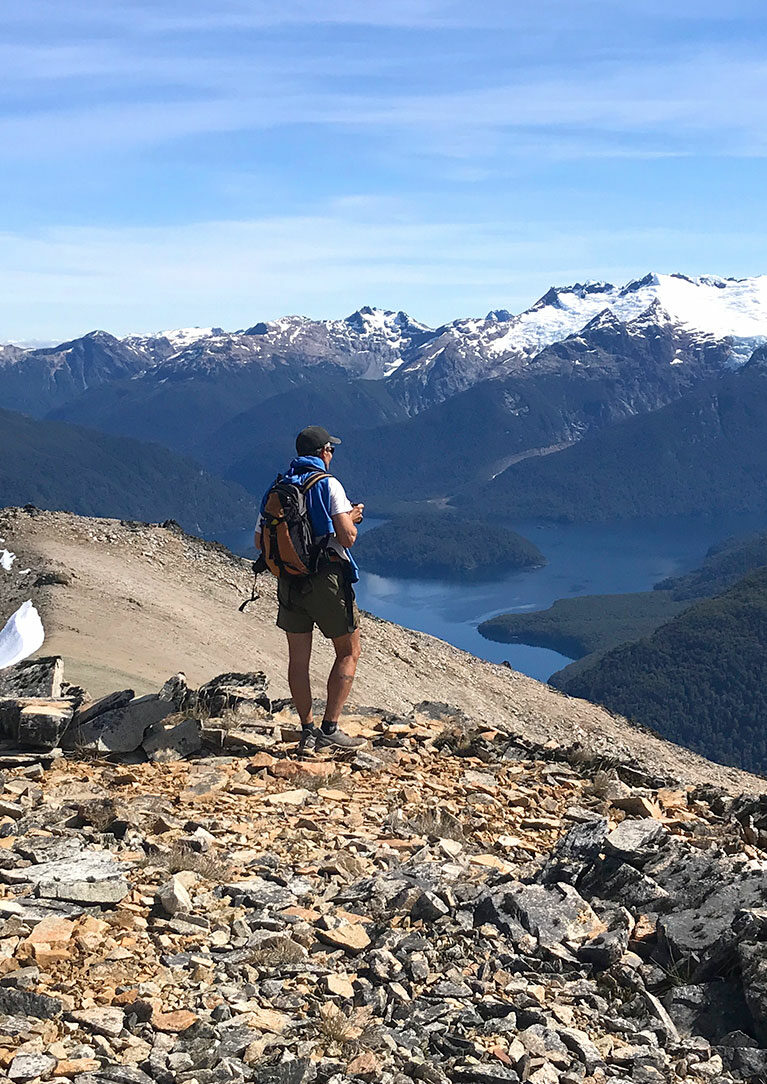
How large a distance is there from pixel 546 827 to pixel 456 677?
75.9 feet

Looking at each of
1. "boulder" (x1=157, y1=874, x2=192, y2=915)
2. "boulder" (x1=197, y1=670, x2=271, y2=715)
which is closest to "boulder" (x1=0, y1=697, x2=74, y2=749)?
"boulder" (x1=197, y1=670, x2=271, y2=715)

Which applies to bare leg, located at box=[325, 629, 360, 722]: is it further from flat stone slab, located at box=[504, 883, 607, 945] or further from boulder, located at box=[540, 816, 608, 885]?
flat stone slab, located at box=[504, 883, 607, 945]

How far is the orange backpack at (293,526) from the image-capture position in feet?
33.8

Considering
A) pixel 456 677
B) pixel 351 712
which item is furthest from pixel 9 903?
pixel 456 677

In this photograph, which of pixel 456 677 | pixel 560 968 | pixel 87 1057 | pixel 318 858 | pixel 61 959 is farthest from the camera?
pixel 456 677

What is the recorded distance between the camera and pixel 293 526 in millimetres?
10297

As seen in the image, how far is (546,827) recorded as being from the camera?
8828 mm

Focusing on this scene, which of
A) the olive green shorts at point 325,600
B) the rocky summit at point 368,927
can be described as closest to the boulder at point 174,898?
the rocky summit at point 368,927

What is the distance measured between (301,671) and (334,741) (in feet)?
2.78

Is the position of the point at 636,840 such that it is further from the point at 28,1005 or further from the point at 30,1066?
the point at 30,1066

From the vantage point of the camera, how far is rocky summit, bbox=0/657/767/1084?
5082 millimetres

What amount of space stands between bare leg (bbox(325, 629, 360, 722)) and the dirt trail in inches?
360

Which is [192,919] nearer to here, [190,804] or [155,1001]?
[155,1001]

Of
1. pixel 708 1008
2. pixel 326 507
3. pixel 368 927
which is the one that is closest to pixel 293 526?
pixel 326 507
